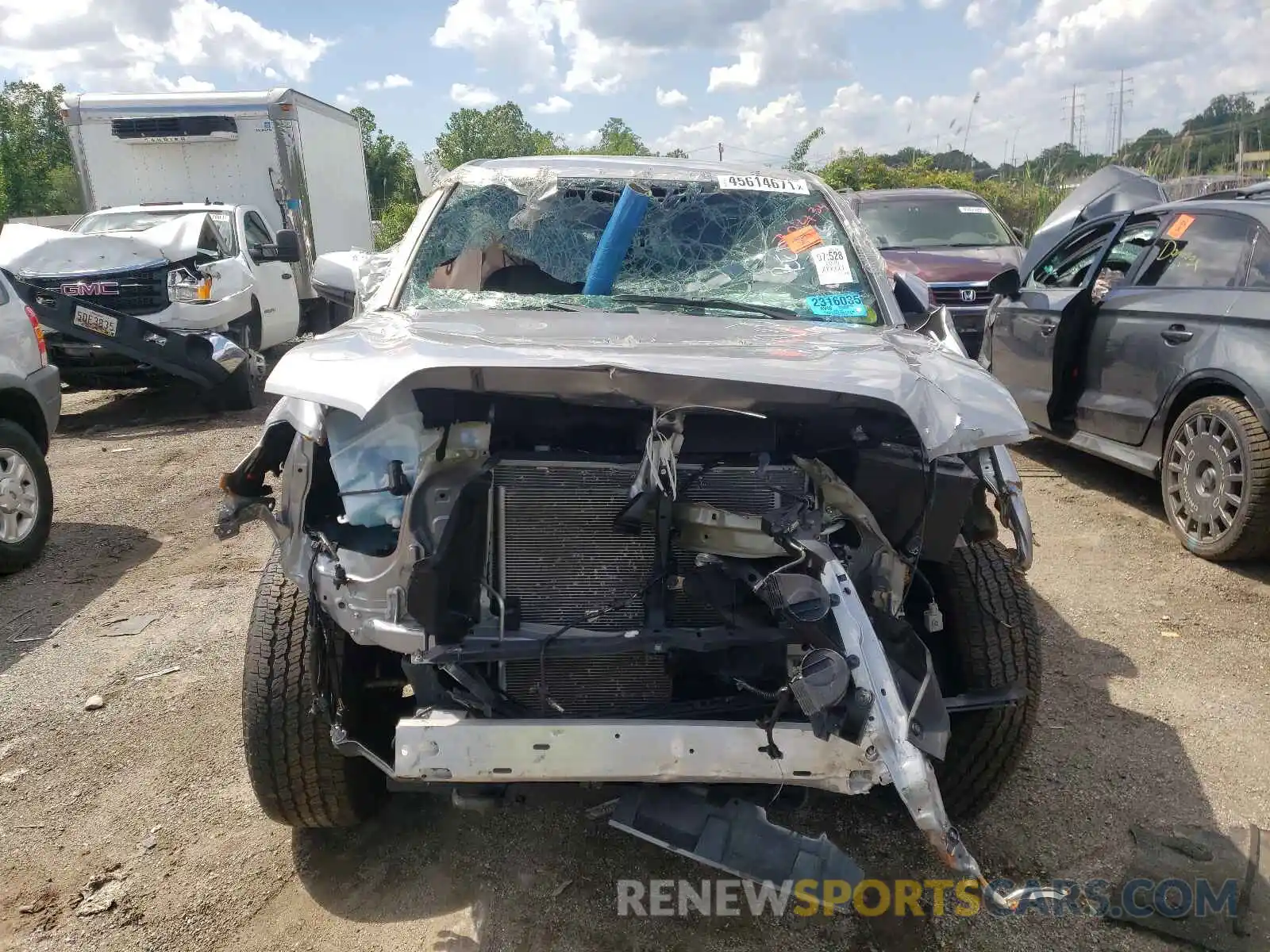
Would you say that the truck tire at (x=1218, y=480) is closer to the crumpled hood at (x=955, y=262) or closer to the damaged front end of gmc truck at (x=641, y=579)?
the damaged front end of gmc truck at (x=641, y=579)

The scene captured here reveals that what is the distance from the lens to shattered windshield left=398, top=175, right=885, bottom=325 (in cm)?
331

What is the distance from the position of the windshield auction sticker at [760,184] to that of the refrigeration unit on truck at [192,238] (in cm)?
340

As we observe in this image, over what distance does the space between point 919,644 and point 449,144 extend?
3484 centimetres

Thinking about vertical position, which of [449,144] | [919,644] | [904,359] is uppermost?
[449,144]

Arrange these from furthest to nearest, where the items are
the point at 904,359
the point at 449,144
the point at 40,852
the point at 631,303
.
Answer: the point at 449,144 → the point at 631,303 → the point at 40,852 → the point at 904,359

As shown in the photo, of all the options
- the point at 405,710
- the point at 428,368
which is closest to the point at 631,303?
the point at 428,368

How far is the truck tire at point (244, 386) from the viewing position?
8648mm

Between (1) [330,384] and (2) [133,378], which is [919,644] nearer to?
(1) [330,384]

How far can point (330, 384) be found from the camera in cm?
216

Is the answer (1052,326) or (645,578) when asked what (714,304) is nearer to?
(645,578)

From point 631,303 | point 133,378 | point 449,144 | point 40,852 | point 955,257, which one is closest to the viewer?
point 40,852

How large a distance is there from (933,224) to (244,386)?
7.25m

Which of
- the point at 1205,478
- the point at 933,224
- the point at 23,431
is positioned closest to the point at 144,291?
the point at 23,431

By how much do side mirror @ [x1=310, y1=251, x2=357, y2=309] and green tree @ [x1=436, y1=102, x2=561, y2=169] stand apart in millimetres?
30182
